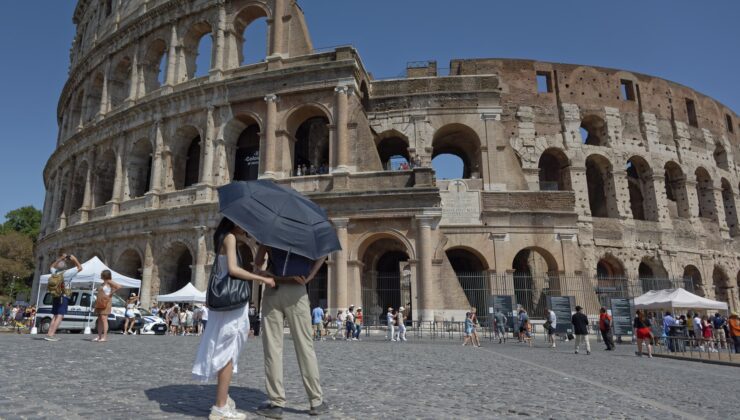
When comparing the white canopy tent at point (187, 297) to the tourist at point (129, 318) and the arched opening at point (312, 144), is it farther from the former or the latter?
the arched opening at point (312, 144)

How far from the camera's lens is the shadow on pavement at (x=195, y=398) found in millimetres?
3430

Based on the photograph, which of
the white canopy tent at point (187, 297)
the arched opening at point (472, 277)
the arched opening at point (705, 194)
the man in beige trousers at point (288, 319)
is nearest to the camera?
the man in beige trousers at point (288, 319)

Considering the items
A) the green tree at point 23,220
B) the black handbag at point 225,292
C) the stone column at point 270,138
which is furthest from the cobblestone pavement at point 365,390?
the green tree at point 23,220

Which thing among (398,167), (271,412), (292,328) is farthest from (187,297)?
(271,412)

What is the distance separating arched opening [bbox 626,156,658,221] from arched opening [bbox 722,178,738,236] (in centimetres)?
587

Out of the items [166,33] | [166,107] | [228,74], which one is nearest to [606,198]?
[228,74]

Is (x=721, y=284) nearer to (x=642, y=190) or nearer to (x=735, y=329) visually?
(x=642, y=190)

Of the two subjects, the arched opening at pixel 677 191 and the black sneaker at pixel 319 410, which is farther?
the arched opening at pixel 677 191

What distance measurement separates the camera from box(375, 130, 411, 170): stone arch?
2191cm

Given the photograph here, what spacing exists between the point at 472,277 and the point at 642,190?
44.1ft

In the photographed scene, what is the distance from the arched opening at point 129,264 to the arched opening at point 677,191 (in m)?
27.8

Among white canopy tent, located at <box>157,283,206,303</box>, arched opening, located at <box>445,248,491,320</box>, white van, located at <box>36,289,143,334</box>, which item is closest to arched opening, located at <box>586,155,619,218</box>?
arched opening, located at <box>445,248,491,320</box>

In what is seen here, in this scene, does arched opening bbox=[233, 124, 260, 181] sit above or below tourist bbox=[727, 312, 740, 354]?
above

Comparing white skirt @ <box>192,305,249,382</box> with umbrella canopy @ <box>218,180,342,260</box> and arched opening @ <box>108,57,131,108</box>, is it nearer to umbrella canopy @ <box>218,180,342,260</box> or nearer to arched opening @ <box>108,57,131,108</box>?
umbrella canopy @ <box>218,180,342,260</box>
